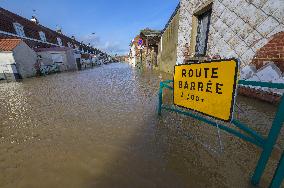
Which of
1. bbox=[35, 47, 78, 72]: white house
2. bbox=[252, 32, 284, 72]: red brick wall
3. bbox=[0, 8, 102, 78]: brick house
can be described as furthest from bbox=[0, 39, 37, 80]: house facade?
bbox=[252, 32, 284, 72]: red brick wall

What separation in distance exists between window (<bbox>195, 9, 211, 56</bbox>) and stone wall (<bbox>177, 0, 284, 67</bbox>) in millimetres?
524

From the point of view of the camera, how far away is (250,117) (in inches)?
129

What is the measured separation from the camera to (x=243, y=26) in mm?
4348

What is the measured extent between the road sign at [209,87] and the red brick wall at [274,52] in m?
2.50

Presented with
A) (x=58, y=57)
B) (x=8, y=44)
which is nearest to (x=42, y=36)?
(x=58, y=57)

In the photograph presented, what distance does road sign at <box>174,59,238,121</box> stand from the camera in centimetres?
174

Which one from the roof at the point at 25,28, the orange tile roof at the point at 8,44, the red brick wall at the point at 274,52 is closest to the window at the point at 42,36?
the roof at the point at 25,28

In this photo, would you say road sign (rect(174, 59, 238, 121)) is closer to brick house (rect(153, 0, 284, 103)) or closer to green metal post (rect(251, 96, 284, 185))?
green metal post (rect(251, 96, 284, 185))

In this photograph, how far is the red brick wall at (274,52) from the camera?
3.45m

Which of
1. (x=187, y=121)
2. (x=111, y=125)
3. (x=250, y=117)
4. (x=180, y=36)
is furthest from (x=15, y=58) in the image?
(x=250, y=117)

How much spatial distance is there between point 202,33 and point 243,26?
92.3 inches

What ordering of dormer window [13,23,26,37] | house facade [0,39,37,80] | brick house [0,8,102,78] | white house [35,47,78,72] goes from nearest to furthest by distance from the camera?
house facade [0,39,37,80] < brick house [0,8,102,78] < white house [35,47,78,72] < dormer window [13,23,26,37]

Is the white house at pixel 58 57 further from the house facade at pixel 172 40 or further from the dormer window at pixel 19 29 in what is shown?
the house facade at pixel 172 40

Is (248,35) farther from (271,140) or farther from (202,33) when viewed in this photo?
(271,140)
